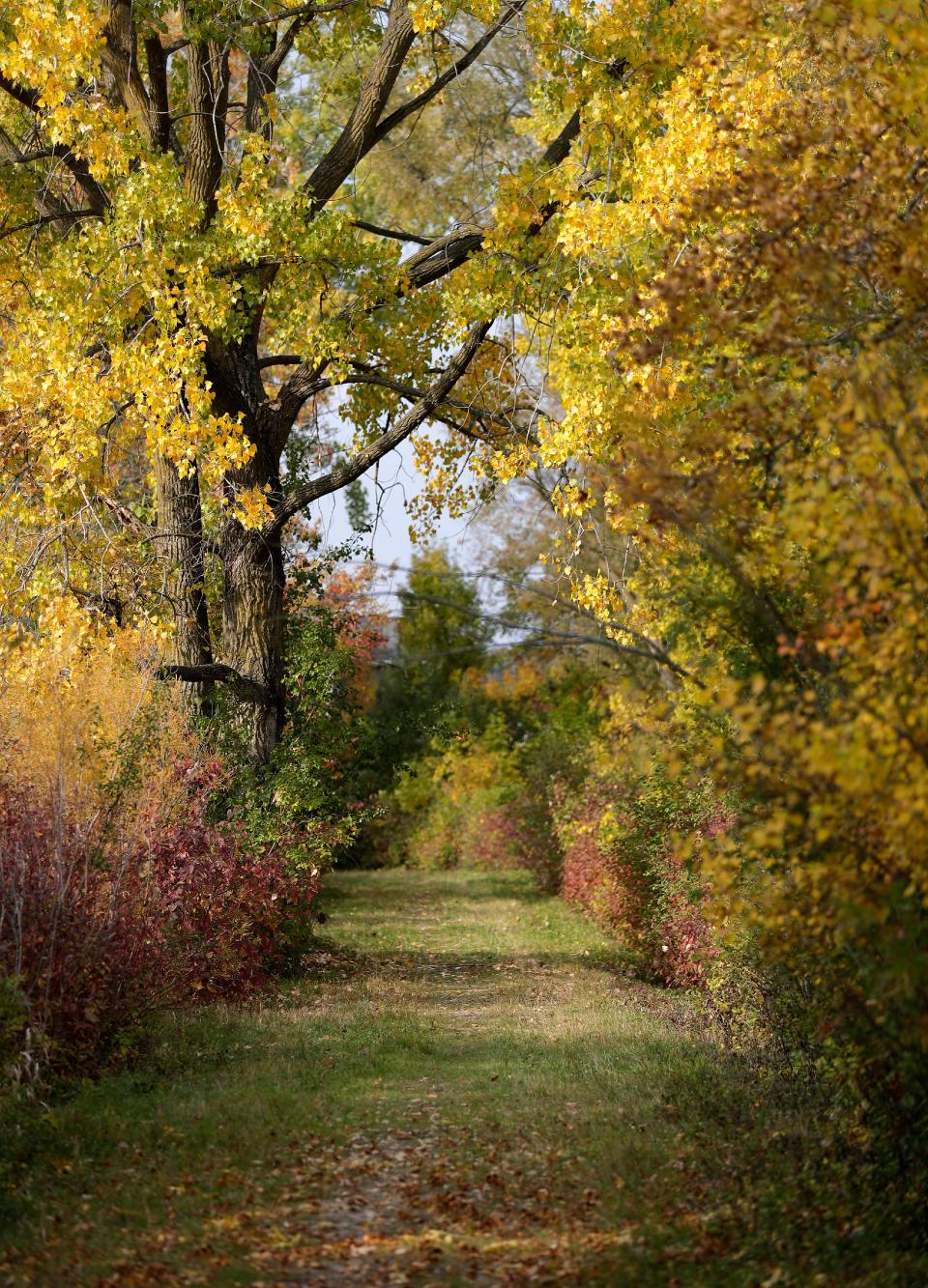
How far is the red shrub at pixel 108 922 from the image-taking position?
23.3ft

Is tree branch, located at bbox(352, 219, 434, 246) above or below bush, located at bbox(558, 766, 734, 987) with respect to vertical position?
above

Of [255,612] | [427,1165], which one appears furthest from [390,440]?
[427,1165]

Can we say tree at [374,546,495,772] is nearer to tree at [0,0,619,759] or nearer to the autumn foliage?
tree at [0,0,619,759]

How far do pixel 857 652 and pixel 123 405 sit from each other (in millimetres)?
8731

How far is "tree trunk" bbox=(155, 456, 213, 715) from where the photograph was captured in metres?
13.4

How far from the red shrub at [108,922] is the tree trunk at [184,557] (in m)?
3.16

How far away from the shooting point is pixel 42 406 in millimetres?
11656

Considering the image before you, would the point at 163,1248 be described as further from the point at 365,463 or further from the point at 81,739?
the point at 365,463

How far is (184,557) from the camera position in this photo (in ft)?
44.7

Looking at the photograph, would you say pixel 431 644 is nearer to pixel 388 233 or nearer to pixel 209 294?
pixel 388 233

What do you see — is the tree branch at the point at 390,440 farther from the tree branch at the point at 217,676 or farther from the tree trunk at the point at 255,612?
the tree branch at the point at 217,676

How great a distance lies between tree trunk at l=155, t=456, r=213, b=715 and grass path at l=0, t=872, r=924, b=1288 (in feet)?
14.9

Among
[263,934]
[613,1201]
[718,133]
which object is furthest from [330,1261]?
[718,133]

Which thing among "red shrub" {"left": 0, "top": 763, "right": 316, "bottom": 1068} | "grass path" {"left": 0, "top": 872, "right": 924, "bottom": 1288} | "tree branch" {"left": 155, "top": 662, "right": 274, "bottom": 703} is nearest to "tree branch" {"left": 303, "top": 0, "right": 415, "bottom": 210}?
"tree branch" {"left": 155, "top": 662, "right": 274, "bottom": 703}
